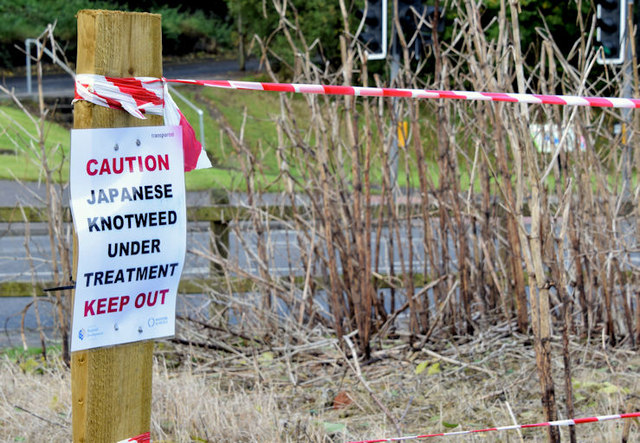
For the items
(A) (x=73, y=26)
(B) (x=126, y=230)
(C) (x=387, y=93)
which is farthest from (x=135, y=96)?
(A) (x=73, y=26)

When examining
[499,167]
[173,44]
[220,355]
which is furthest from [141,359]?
→ [173,44]

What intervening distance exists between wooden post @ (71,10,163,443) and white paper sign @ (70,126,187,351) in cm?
5

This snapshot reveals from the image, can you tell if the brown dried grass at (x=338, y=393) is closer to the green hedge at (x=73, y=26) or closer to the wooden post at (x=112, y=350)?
the wooden post at (x=112, y=350)

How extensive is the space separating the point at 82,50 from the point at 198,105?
78.8ft

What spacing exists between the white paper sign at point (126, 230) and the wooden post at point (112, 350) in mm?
46

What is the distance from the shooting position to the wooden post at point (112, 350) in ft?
6.79

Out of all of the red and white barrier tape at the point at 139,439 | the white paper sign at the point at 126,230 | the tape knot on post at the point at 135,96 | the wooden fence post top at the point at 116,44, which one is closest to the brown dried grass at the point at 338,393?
the red and white barrier tape at the point at 139,439

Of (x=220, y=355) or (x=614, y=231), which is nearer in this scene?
(x=614, y=231)

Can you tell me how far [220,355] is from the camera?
4551mm

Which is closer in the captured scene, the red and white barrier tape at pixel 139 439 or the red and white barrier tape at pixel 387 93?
the red and white barrier tape at pixel 139 439

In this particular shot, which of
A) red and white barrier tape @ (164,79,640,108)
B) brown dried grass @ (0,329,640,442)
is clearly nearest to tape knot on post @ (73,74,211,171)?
red and white barrier tape @ (164,79,640,108)

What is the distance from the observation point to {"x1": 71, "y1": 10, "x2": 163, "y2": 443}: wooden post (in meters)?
2.07

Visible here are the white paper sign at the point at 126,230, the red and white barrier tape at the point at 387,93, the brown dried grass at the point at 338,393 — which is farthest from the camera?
the brown dried grass at the point at 338,393

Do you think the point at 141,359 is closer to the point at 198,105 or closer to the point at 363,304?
the point at 363,304
